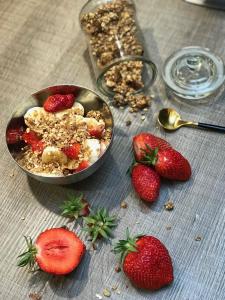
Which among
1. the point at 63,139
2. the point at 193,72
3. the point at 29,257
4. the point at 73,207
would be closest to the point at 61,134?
the point at 63,139

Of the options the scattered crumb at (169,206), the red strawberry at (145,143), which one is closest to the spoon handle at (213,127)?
the red strawberry at (145,143)

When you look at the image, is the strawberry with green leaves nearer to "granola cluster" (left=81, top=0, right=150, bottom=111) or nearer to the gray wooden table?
the gray wooden table

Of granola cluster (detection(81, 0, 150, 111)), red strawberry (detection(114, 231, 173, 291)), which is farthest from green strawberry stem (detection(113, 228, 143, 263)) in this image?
granola cluster (detection(81, 0, 150, 111))

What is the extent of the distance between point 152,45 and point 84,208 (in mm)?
496

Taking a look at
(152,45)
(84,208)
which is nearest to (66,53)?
(152,45)

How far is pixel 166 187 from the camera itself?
1.03 meters

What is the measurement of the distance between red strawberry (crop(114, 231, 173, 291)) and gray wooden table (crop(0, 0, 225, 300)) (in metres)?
0.03

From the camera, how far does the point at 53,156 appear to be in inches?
38.4

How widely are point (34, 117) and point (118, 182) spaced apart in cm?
22

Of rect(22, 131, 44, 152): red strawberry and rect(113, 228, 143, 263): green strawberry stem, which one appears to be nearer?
rect(113, 228, 143, 263): green strawberry stem

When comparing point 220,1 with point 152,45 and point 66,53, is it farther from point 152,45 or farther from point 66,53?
point 66,53

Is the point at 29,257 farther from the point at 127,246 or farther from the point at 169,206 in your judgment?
the point at 169,206

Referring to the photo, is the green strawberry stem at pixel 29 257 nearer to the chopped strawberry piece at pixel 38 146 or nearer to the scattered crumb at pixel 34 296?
the scattered crumb at pixel 34 296

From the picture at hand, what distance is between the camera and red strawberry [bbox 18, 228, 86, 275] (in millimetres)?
905
